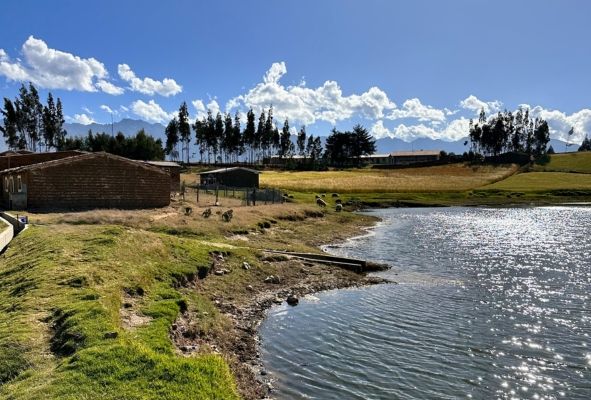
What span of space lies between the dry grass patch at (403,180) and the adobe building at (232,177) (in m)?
12.4

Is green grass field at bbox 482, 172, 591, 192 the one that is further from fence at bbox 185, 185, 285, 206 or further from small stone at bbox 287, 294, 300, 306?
small stone at bbox 287, 294, 300, 306

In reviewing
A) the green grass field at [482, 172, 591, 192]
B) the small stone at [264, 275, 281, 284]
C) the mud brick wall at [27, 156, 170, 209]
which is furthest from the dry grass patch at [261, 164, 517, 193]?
the small stone at [264, 275, 281, 284]

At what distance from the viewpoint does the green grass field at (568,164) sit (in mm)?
132625

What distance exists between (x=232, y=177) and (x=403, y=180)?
5064cm

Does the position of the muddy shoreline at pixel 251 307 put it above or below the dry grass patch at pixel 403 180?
below

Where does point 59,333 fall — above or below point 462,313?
above

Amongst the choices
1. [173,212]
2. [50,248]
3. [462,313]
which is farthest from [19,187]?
[462,313]

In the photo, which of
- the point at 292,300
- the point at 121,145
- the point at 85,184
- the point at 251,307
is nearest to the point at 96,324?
the point at 251,307

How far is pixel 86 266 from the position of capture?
56.8 feet

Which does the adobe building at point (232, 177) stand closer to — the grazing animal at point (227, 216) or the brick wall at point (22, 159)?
the brick wall at point (22, 159)

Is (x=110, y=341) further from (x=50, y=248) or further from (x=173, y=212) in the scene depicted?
(x=173, y=212)

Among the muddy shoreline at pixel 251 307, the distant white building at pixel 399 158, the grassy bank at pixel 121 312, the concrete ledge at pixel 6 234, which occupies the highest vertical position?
the distant white building at pixel 399 158

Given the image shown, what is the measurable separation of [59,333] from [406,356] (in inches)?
387

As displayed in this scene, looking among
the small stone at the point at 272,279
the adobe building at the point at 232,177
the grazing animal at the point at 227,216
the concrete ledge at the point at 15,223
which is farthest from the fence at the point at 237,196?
the small stone at the point at 272,279
